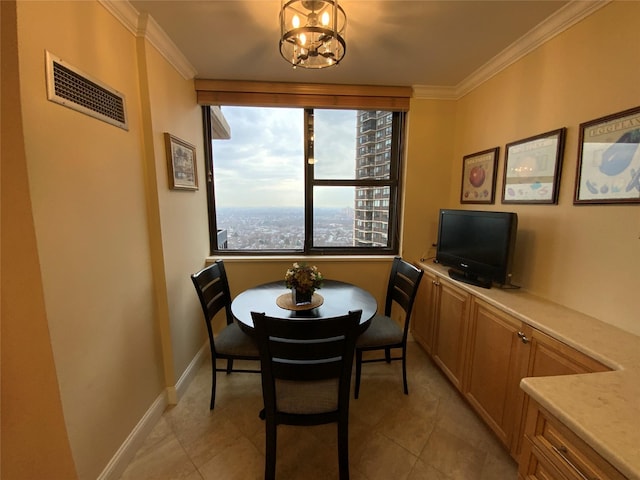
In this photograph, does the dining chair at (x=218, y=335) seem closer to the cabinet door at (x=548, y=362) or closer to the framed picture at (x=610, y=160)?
the cabinet door at (x=548, y=362)

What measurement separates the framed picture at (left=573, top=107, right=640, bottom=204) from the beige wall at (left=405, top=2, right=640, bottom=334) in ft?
0.15

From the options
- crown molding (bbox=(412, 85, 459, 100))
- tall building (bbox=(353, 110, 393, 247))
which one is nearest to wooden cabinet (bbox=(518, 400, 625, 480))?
tall building (bbox=(353, 110, 393, 247))

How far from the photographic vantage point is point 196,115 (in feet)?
7.81

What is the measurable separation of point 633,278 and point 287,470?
1945mm

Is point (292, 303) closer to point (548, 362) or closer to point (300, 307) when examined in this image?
point (300, 307)

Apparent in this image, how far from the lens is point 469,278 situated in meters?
1.98

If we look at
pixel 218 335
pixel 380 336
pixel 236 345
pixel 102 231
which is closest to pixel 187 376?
pixel 218 335

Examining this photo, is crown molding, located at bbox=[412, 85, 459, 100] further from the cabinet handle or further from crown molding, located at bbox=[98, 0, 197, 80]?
the cabinet handle

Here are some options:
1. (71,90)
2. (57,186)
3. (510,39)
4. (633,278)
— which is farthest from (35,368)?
(510,39)

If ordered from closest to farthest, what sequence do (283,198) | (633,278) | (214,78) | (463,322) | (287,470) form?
1. (633,278)
2. (287,470)
3. (463,322)
4. (214,78)
5. (283,198)

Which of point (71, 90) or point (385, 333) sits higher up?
point (71, 90)

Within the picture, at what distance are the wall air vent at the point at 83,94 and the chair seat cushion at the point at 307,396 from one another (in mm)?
1609

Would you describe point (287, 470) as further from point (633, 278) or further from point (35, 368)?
point (633, 278)

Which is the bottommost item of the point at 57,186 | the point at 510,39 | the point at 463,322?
the point at 463,322
